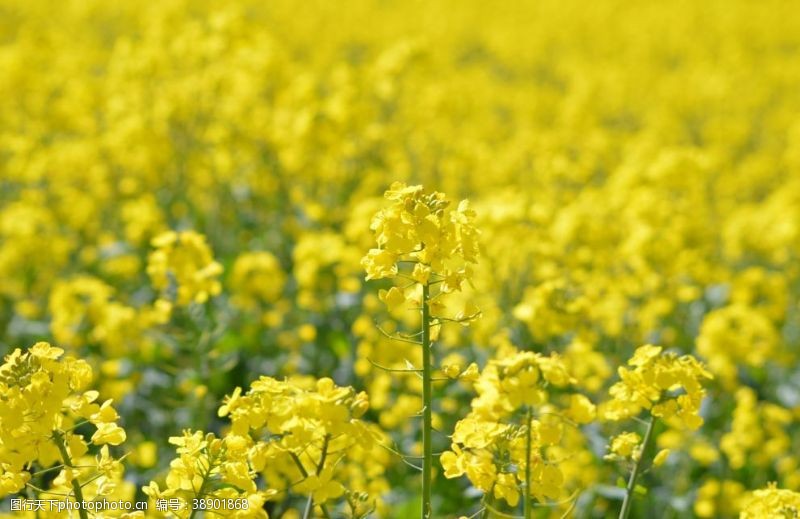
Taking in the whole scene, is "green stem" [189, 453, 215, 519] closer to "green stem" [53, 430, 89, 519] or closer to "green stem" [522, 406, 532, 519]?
"green stem" [53, 430, 89, 519]

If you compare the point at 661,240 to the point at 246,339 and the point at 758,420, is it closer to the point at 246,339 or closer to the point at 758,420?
the point at 758,420

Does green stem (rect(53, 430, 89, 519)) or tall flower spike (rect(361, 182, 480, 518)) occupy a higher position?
tall flower spike (rect(361, 182, 480, 518))

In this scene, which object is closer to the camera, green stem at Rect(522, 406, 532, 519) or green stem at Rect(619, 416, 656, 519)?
green stem at Rect(522, 406, 532, 519)

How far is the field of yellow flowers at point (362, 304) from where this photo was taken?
1979 mm

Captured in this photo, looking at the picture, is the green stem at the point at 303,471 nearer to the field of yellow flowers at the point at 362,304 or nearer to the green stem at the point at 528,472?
the field of yellow flowers at the point at 362,304

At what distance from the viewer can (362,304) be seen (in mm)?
4988

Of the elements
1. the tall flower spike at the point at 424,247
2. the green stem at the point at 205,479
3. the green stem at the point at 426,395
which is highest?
the tall flower spike at the point at 424,247

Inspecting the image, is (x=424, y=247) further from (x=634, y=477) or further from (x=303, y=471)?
(x=634, y=477)

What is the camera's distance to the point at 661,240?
4.73 m

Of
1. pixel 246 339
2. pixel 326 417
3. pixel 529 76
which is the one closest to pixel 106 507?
pixel 326 417

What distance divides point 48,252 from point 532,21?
11.1 m

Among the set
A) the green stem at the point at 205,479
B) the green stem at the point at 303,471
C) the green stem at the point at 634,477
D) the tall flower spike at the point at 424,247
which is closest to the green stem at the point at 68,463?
the green stem at the point at 205,479

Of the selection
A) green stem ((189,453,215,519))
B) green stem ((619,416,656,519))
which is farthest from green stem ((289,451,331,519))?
green stem ((619,416,656,519))

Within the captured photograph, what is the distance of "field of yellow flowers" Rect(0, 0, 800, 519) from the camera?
1.98 m
